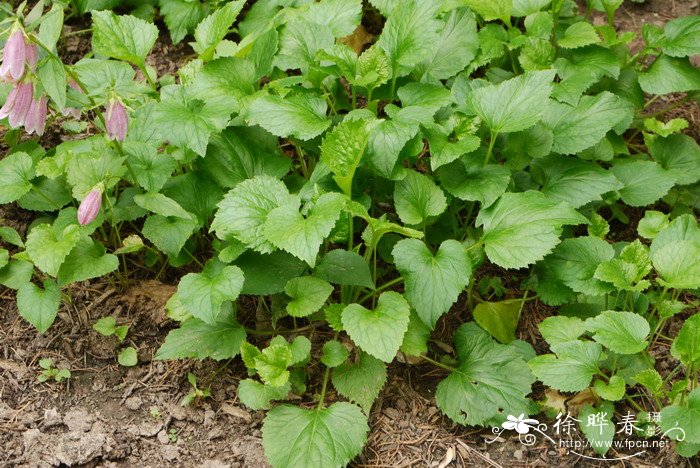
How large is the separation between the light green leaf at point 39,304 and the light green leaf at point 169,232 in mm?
399

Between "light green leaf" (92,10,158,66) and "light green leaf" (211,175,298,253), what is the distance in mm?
810

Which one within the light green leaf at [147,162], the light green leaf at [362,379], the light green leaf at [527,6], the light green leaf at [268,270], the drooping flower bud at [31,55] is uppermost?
the drooping flower bud at [31,55]

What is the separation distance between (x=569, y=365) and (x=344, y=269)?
2.85 feet

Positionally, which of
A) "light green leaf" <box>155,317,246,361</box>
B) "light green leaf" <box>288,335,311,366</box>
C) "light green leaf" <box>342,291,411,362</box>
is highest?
"light green leaf" <box>342,291,411,362</box>

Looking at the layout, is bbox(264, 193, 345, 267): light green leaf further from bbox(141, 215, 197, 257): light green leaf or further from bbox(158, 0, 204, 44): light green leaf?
bbox(158, 0, 204, 44): light green leaf

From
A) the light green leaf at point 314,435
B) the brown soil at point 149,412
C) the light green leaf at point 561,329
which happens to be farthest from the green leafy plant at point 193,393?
the light green leaf at point 561,329

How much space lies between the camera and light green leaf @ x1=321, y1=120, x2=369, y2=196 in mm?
2463

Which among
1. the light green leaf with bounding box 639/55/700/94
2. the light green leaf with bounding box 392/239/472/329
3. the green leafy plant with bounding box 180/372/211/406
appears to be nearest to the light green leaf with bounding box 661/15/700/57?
the light green leaf with bounding box 639/55/700/94

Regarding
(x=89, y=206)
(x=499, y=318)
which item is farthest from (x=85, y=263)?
(x=499, y=318)

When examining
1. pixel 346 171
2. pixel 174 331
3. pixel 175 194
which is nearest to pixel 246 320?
pixel 174 331

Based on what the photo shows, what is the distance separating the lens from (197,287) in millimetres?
2424

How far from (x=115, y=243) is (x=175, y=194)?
0.40m

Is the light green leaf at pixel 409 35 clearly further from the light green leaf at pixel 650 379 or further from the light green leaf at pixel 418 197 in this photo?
the light green leaf at pixel 650 379

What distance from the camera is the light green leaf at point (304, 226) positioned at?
224cm
